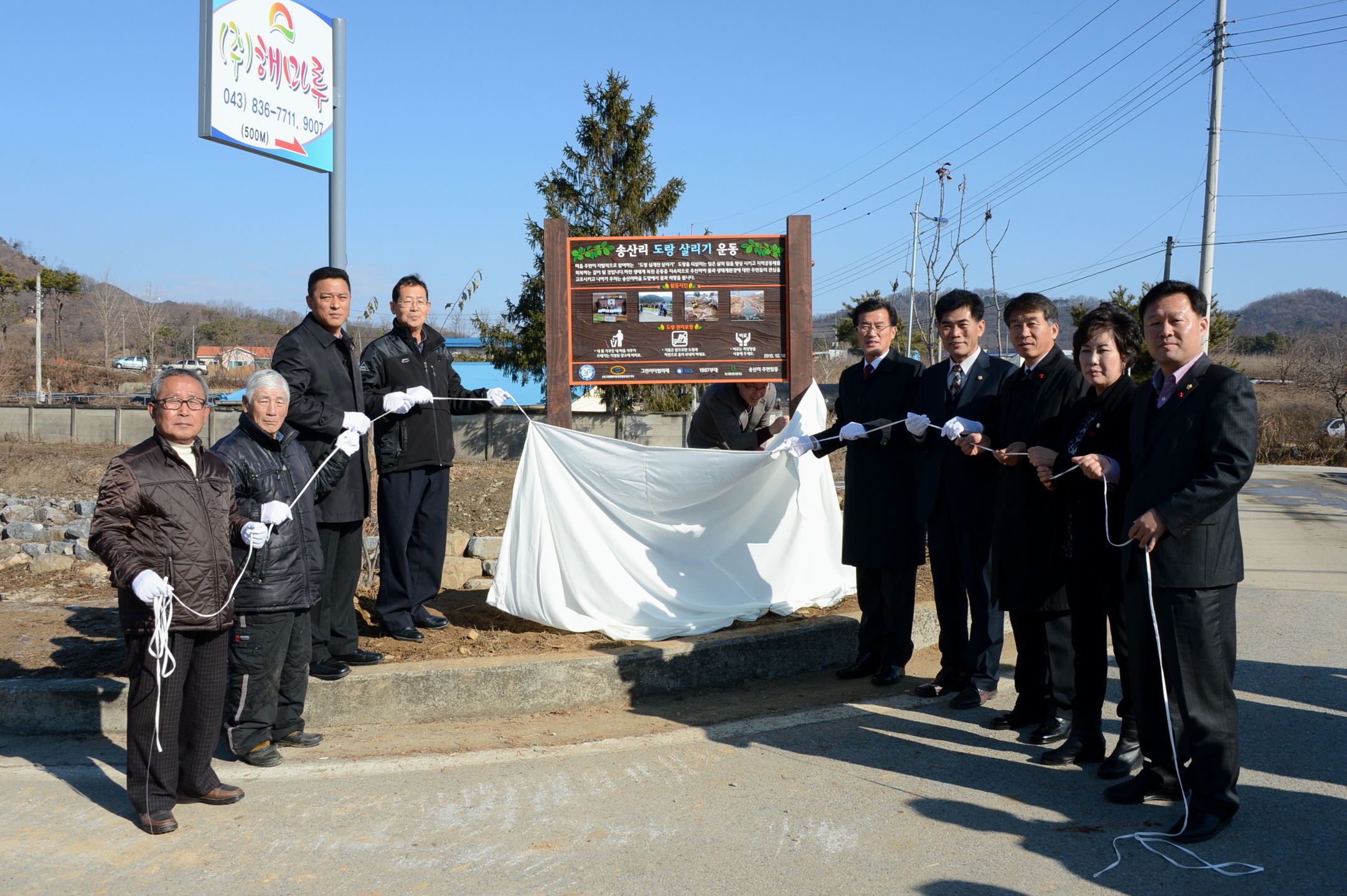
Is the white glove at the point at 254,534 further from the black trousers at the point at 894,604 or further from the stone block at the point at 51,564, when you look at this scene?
the stone block at the point at 51,564

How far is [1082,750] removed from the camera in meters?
4.47

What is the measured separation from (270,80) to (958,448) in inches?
229

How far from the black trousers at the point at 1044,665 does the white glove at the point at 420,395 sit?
3353mm

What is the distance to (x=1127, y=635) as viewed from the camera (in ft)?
13.5

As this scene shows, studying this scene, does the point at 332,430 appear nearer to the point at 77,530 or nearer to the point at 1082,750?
the point at 1082,750

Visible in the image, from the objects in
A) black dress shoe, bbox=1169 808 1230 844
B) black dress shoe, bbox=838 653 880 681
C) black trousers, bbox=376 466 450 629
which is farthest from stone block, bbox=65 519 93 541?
black dress shoe, bbox=1169 808 1230 844

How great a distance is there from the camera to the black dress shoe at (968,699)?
528 cm

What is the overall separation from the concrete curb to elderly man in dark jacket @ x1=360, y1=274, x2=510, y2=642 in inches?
28.1

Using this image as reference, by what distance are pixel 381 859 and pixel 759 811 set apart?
1.43 meters

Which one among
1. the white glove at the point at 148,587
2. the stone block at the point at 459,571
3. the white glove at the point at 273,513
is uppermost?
the white glove at the point at 273,513

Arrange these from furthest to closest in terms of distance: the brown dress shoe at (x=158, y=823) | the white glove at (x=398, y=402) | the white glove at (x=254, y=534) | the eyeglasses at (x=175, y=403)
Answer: the white glove at (x=398, y=402), the white glove at (x=254, y=534), the eyeglasses at (x=175, y=403), the brown dress shoe at (x=158, y=823)

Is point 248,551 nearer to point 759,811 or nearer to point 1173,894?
point 759,811

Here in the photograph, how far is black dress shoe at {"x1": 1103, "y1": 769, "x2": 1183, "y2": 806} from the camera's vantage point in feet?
13.1

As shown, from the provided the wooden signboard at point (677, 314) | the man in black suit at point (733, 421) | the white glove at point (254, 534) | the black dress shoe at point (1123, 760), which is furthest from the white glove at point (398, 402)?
the black dress shoe at point (1123, 760)
